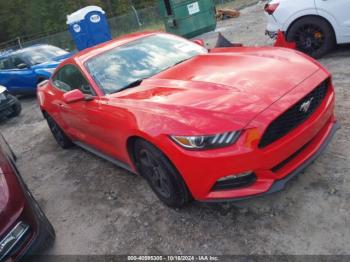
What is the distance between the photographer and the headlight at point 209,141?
2.73 m

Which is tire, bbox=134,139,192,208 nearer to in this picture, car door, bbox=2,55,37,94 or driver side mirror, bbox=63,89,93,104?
driver side mirror, bbox=63,89,93,104

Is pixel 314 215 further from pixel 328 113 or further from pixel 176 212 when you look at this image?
pixel 176 212

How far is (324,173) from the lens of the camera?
3.46 metres

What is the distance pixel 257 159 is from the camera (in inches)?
107

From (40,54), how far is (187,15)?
17.2 ft

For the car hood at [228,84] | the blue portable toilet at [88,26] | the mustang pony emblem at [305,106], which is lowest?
the mustang pony emblem at [305,106]

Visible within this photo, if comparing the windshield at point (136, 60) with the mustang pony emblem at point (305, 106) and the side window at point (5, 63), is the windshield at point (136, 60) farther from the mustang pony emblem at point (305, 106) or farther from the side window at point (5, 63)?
the side window at point (5, 63)

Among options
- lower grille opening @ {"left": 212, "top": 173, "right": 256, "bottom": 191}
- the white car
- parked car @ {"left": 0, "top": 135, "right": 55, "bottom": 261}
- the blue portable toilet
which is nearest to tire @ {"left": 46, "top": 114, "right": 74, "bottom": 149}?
parked car @ {"left": 0, "top": 135, "right": 55, "bottom": 261}

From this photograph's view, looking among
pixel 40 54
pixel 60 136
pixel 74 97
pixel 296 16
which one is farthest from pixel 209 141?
pixel 40 54

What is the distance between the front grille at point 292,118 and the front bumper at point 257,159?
0.04 meters

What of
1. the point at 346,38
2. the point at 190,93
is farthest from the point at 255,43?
the point at 190,93

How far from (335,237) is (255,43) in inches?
283

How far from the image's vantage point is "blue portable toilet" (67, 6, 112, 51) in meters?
12.7

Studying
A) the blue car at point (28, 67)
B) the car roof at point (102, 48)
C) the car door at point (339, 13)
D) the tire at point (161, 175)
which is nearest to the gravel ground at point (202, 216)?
the tire at point (161, 175)
